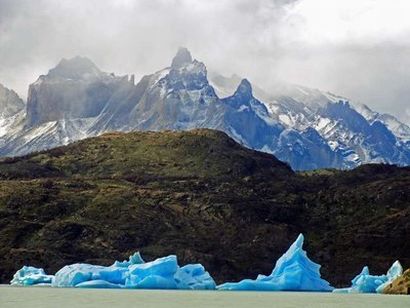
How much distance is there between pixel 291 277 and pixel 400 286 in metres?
16.4

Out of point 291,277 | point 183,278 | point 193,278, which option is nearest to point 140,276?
point 183,278

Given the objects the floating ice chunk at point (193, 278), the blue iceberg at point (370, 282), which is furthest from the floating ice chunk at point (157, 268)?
the blue iceberg at point (370, 282)

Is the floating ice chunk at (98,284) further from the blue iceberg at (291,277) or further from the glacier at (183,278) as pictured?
the blue iceberg at (291,277)

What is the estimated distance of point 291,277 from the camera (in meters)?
125

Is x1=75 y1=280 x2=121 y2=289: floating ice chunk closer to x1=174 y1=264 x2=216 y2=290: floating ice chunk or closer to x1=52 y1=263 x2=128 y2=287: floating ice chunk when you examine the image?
x1=52 y1=263 x2=128 y2=287: floating ice chunk

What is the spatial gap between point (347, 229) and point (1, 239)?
7811 centimetres

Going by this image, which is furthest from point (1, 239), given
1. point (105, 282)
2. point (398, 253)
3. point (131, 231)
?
point (398, 253)

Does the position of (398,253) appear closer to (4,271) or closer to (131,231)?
(131,231)

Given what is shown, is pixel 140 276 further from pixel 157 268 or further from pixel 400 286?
pixel 400 286

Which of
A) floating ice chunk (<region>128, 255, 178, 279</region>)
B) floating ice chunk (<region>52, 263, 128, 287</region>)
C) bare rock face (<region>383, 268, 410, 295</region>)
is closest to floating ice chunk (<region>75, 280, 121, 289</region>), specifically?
floating ice chunk (<region>52, 263, 128, 287</region>)

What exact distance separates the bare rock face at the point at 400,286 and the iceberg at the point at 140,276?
83.5ft

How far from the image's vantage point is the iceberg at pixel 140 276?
380 feet

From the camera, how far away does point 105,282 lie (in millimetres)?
119938

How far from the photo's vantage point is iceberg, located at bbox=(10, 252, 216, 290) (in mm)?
115875
